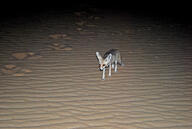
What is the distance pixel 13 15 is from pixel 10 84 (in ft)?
22.9

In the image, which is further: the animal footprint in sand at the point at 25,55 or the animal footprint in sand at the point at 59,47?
the animal footprint in sand at the point at 59,47

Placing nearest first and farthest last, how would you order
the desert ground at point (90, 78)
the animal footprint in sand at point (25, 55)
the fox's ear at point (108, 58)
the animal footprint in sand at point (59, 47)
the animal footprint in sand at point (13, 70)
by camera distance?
the desert ground at point (90, 78) → the fox's ear at point (108, 58) → the animal footprint in sand at point (13, 70) → the animal footprint in sand at point (25, 55) → the animal footprint in sand at point (59, 47)

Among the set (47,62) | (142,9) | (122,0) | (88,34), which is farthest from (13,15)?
(122,0)

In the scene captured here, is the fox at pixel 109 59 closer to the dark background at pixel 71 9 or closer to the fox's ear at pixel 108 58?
the fox's ear at pixel 108 58

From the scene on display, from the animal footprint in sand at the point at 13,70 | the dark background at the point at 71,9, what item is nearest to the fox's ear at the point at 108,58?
the animal footprint in sand at the point at 13,70

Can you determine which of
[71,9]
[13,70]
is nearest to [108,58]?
[13,70]

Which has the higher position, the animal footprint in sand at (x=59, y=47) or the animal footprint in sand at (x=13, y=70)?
the animal footprint in sand at (x=59, y=47)

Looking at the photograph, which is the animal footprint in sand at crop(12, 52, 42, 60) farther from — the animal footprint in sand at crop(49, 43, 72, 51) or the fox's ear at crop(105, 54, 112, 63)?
the fox's ear at crop(105, 54, 112, 63)

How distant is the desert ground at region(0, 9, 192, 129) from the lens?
3930 millimetres

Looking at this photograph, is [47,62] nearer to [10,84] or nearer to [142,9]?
[10,84]

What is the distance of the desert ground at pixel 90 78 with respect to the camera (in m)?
3.93

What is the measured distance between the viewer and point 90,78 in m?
5.48

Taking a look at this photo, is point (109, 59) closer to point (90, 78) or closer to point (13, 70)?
point (90, 78)

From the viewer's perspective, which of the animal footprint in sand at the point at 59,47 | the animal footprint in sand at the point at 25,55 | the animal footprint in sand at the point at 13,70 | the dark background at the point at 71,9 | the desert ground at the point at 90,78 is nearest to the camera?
the desert ground at the point at 90,78
